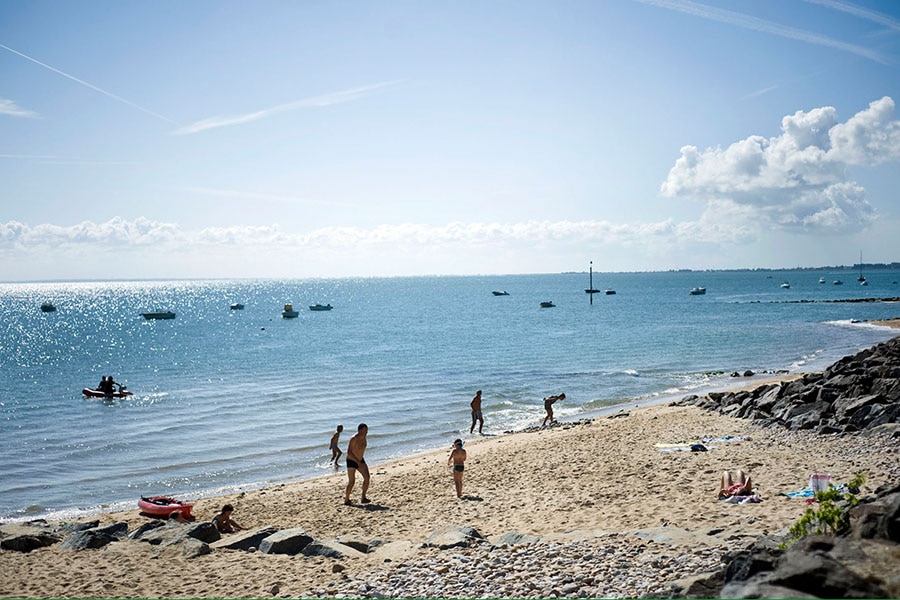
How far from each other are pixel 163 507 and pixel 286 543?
19.0 feet

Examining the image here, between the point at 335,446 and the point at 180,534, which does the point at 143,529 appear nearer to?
the point at 180,534

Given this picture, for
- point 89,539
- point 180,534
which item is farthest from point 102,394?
point 180,534

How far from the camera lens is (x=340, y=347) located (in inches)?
2514

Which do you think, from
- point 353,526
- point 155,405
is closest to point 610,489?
point 353,526

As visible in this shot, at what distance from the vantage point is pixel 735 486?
12961 millimetres

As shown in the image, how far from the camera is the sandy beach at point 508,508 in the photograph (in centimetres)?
1043

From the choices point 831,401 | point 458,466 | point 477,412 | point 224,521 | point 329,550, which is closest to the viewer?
point 329,550

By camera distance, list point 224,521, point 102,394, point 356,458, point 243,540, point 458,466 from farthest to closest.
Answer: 1. point 102,394
2. point 458,466
3. point 356,458
4. point 224,521
5. point 243,540

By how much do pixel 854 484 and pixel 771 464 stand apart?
7.59 m

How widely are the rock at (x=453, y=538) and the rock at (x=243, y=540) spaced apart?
10.2ft

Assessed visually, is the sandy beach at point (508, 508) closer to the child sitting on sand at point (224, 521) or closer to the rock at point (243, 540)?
the rock at point (243, 540)

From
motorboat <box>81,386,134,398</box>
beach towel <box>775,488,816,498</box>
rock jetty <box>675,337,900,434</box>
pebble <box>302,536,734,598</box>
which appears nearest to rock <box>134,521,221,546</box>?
pebble <box>302,536,734,598</box>

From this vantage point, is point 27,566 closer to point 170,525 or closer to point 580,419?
point 170,525

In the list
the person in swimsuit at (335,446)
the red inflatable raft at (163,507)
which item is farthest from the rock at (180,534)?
the person in swimsuit at (335,446)
